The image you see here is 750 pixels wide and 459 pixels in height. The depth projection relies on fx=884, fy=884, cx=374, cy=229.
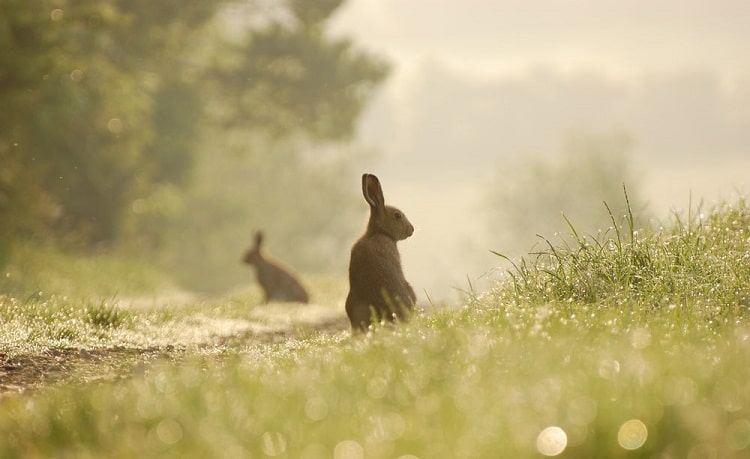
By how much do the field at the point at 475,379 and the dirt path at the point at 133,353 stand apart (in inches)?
1.2

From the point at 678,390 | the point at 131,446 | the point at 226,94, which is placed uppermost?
the point at 226,94

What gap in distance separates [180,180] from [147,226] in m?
2.50

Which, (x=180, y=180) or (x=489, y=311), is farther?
(x=180, y=180)

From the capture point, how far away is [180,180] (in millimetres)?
36938

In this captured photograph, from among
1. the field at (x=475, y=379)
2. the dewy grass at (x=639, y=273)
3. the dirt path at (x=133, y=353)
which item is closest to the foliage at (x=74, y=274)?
the dirt path at (x=133, y=353)

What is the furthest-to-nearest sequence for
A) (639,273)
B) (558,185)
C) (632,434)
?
1. (558,185)
2. (639,273)
3. (632,434)

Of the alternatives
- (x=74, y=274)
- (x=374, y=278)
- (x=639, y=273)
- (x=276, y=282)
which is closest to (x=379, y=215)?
(x=374, y=278)

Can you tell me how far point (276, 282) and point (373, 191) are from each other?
32.5ft

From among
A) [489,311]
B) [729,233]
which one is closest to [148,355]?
[489,311]

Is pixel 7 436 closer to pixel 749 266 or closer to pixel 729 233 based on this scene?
pixel 749 266

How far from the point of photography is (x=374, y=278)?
7969 millimetres

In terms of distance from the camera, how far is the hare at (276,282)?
17797 millimetres

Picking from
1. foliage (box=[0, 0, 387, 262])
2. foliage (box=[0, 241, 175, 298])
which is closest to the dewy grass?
foliage (box=[0, 241, 175, 298])

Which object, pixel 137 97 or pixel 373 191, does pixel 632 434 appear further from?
pixel 137 97
